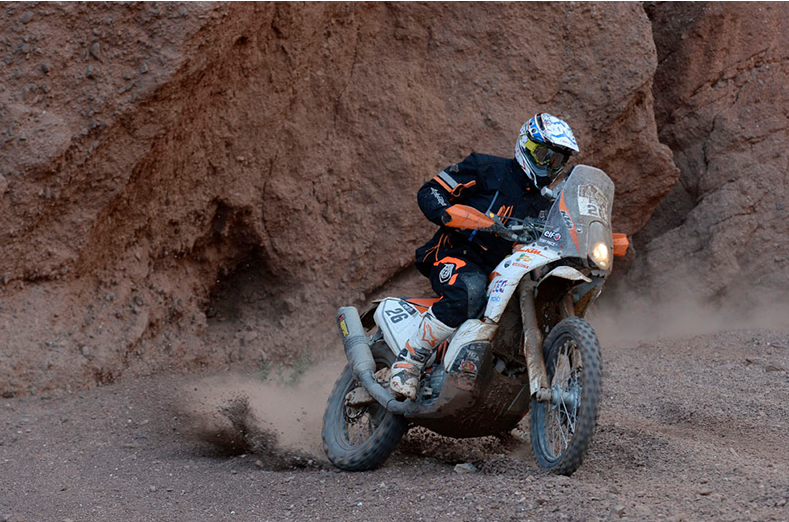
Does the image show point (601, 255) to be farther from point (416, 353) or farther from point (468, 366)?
point (416, 353)

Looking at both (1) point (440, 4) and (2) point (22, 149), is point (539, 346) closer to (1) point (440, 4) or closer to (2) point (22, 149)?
(2) point (22, 149)

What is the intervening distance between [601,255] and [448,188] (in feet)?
3.49

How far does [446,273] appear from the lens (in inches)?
188

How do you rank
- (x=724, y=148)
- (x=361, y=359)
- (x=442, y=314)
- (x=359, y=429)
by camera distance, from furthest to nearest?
(x=724, y=148) < (x=359, y=429) < (x=361, y=359) < (x=442, y=314)

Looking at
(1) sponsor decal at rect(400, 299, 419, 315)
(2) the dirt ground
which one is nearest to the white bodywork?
(1) sponsor decal at rect(400, 299, 419, 315)

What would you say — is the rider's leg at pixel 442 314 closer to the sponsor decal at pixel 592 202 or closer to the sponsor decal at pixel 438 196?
the sponsor decal at pixel 438 196

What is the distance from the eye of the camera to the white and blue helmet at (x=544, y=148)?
4730 millimetres

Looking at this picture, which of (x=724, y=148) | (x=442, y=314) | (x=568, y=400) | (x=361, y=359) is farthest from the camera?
(x=724, y=148)

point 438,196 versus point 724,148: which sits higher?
point 438,196

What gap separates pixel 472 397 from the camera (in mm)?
4500

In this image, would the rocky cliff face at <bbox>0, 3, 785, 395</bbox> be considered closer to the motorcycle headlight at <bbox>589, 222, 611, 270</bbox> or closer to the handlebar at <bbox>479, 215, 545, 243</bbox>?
the handlebar at <bbox>479, 215, 545, 243</bbox>

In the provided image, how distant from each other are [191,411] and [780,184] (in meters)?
6.60

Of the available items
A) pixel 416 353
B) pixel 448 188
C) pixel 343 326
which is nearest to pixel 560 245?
pixel 448 188

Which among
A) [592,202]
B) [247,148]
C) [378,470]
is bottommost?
[378,470]
